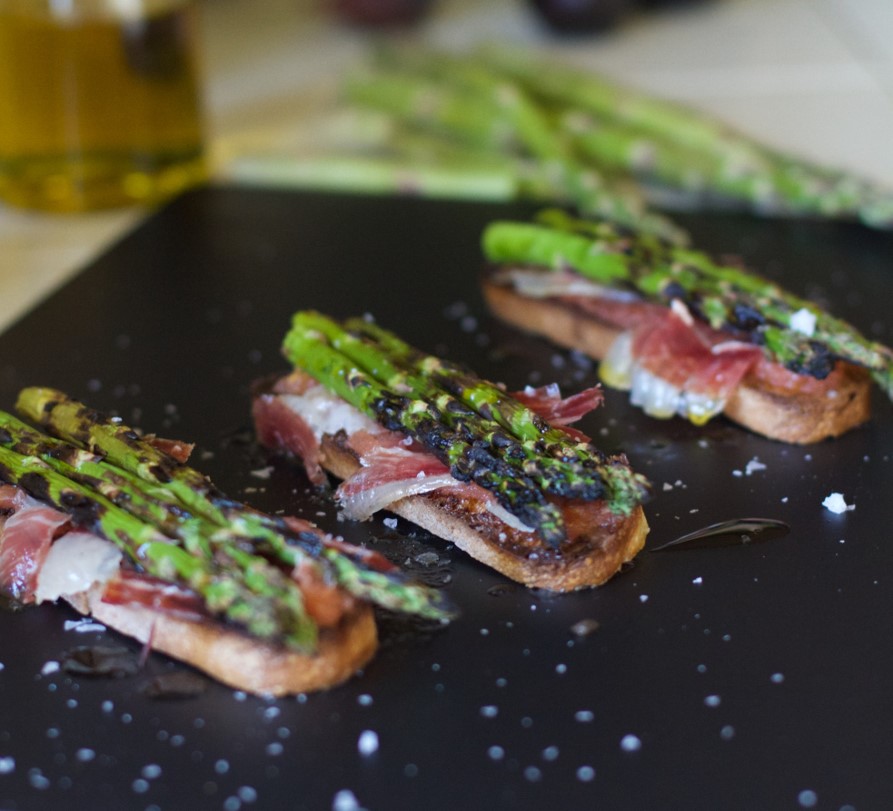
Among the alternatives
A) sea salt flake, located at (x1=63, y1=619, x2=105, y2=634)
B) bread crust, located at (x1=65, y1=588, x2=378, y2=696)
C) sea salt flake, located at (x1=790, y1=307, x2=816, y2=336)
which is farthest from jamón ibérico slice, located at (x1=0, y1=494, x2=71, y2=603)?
sea salt flake, located at (x1=790, y1=307, x2=816, y2=336)

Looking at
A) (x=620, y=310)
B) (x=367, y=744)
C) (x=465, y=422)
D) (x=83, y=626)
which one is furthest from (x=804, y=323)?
(x=83, y=626)

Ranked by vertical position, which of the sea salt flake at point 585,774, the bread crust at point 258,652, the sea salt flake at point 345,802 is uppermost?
the bread crust at point 258,652

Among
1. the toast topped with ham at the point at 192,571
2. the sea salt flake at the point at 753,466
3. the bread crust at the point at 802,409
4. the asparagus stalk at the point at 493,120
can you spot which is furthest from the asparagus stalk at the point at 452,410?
the asparagus stalk at the point at 493,120

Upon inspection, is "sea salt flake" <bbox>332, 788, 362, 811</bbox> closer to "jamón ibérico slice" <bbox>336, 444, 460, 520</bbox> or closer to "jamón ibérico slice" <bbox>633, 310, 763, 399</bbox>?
"jamón ibérico slice" <bbox>336, 444, 460, 520</bbox>

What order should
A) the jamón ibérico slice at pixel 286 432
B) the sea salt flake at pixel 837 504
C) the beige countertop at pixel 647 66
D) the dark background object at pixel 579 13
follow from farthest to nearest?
the dark background object at pixel 579 13
the beige countertop at pixel 647 66
the jamón ibérico slice at pixel 286 432
the sea salt flake at pixel 837 504

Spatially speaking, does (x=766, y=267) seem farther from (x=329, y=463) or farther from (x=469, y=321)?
(x=329, y=463)

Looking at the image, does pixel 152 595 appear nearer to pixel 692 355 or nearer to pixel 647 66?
pixel 692 355

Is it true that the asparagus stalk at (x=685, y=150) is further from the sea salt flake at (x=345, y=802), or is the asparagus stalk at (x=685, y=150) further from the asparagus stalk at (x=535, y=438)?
the sea salt flake at (x=345, y=802)
